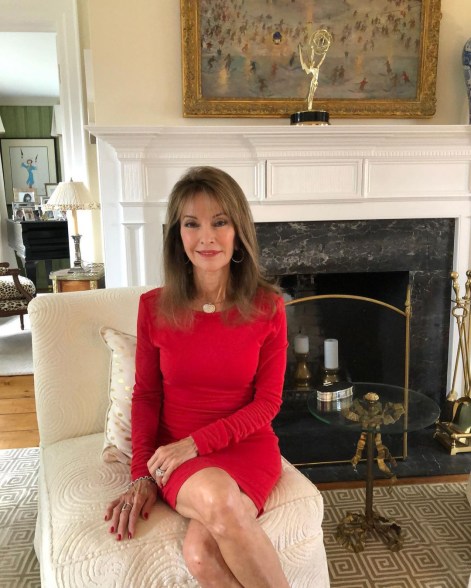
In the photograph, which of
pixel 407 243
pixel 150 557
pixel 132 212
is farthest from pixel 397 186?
pixel 150 557

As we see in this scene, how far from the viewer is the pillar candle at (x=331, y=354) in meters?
2.46

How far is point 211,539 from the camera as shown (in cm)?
110

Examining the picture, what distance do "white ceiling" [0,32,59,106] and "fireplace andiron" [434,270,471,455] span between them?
383 cm

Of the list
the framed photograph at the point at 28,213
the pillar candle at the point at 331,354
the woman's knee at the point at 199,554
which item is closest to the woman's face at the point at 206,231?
the woman's knee at the point at 199,554

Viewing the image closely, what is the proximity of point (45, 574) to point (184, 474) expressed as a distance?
0.38 m

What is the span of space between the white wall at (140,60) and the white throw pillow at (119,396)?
3.69 feet

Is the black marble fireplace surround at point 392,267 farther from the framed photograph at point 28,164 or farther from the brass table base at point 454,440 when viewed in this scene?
the framed photograph at point 28,164

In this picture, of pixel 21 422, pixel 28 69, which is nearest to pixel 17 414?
pixel 21 422

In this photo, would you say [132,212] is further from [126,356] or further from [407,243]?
[407,243]

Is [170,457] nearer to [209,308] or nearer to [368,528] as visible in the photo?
[209,308]

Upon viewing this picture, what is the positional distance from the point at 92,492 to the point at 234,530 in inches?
16.1

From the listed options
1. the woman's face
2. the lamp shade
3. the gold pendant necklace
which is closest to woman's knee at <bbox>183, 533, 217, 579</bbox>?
the gold pendant necklace

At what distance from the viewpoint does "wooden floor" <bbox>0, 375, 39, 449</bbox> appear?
8.52 feet

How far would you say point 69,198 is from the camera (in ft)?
10.9
